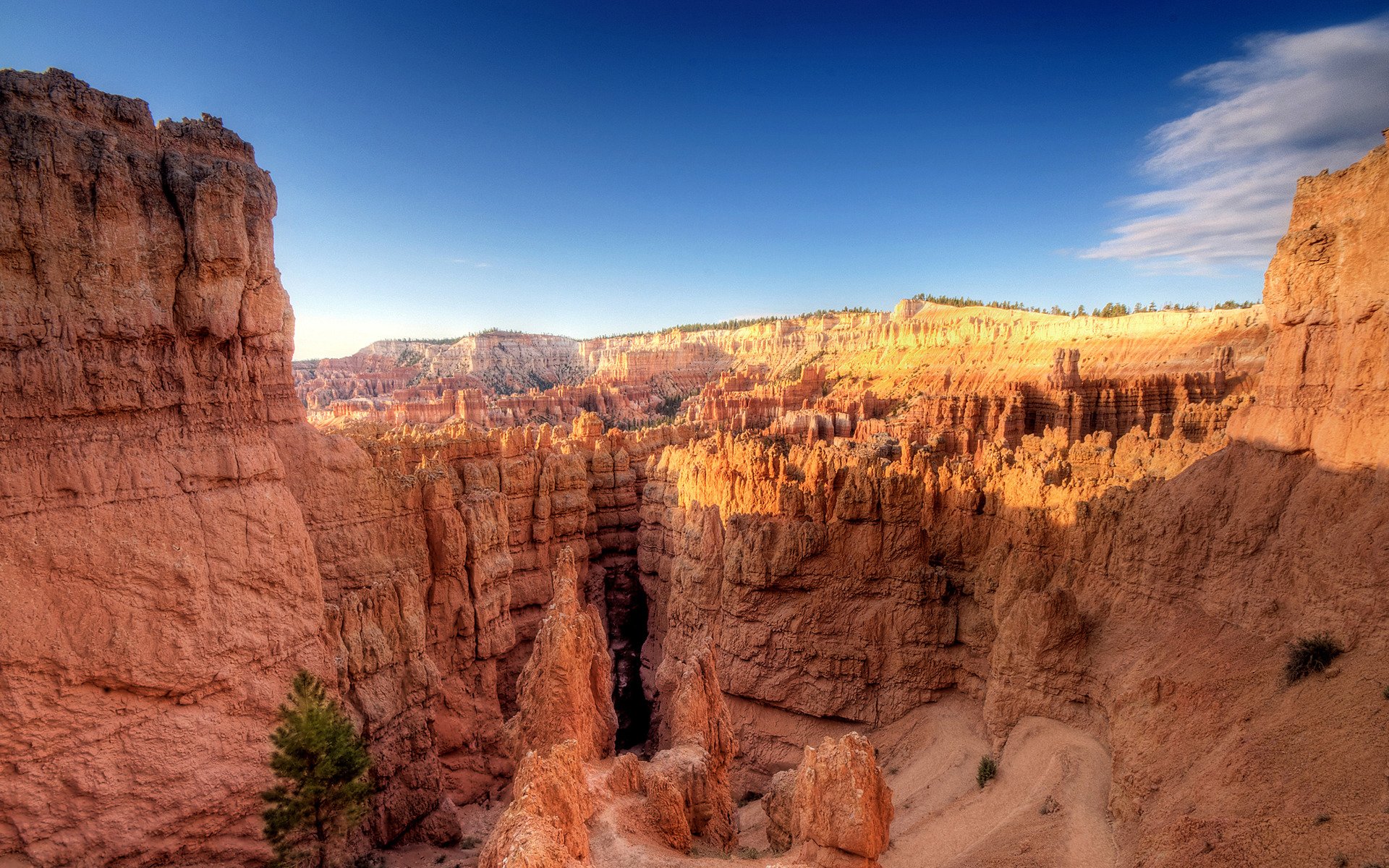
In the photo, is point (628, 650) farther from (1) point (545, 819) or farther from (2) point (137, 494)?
(2) point (137, 494)

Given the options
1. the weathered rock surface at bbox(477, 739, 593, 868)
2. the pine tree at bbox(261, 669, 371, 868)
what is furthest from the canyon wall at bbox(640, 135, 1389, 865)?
the pine tree at bbox(261, 669, 371, 868)

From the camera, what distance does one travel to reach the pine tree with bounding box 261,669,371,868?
1147cm

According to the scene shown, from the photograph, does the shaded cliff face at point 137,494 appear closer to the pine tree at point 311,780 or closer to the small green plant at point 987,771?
the pine tree at point 311,780

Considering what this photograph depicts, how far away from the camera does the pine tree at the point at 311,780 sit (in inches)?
452

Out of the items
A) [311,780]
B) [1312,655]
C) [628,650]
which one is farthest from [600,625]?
[1312,655]

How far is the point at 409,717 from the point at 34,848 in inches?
264

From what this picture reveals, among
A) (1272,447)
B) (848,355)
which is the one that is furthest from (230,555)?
(848,355)

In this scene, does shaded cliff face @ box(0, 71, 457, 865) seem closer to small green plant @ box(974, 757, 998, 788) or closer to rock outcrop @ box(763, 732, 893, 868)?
rock outcrop @ box(763, 732, 893, 868)

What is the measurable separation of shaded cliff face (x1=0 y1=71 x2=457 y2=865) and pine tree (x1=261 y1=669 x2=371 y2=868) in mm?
491

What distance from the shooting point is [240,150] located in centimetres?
1290

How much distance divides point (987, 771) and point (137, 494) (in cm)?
1754

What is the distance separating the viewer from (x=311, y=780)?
11625mm

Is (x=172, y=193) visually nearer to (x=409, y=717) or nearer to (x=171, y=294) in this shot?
(x=171, y=294)

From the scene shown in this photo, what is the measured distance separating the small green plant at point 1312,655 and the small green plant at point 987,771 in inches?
248
